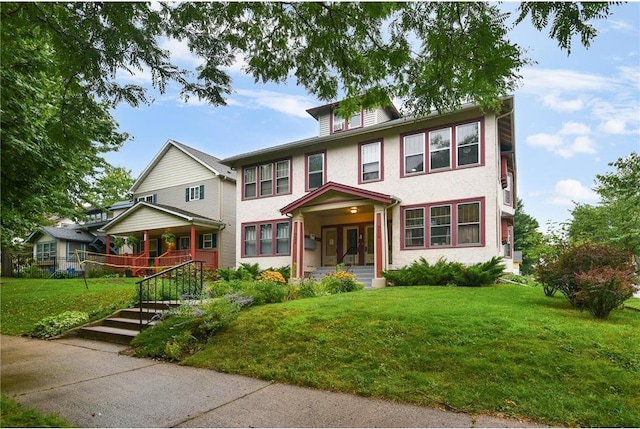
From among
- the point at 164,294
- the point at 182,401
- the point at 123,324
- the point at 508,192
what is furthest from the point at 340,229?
the point at 182,401

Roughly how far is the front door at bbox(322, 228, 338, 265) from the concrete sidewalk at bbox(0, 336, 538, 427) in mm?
11484

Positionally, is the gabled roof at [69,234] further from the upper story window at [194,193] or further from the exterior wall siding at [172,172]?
the upper story window at [194,193]

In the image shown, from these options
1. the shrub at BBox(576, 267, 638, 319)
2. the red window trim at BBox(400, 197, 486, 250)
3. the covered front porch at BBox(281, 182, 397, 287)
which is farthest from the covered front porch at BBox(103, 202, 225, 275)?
the shrub at BBox(576, 267, 638, 319)

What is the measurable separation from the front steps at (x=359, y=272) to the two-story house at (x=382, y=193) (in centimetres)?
40

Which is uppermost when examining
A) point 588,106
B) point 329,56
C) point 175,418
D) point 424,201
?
point 588,106

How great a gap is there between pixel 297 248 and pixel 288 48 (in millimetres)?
11334

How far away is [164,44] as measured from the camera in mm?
5004

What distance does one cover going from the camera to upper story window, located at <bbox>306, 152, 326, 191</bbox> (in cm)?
1697

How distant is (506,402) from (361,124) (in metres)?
14.0

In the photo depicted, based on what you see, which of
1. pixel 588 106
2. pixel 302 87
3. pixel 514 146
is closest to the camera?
pixel 302 87

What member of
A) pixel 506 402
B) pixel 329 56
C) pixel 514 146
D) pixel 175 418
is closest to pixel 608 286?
pixel 506 402

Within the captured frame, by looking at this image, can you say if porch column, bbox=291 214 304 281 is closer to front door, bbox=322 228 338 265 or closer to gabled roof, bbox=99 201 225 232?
front door, bbox=322 228 338 265

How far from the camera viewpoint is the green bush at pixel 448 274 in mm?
11813

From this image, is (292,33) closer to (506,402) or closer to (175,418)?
(175,418)
